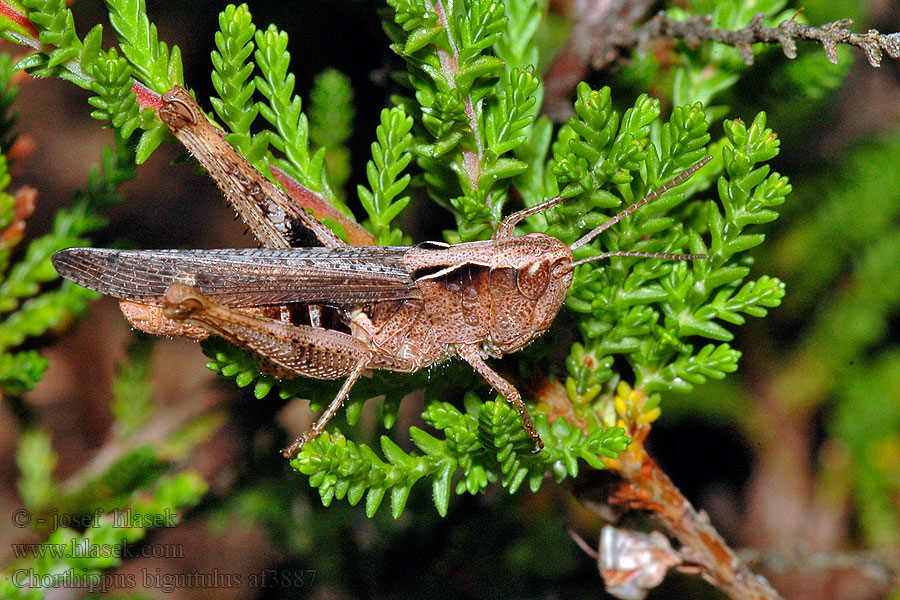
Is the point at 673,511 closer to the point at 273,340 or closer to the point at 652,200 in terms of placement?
the point at 652,200

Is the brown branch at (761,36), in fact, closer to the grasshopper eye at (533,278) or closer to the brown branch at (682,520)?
the grasshopper eye at (533,278)

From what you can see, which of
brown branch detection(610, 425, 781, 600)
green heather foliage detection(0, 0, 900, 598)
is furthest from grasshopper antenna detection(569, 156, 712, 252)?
brown branch detection(610, 425, 781, 600)

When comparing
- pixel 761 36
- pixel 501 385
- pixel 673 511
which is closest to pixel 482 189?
pixel 501 385

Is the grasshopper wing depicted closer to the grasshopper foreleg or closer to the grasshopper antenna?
the grasshopper foreleg

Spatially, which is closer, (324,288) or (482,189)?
(482,189)

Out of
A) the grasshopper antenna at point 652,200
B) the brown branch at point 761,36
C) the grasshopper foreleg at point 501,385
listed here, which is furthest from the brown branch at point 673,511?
the brown branch at point 761,36

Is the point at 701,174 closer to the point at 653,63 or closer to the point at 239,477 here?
the point at 653,63
